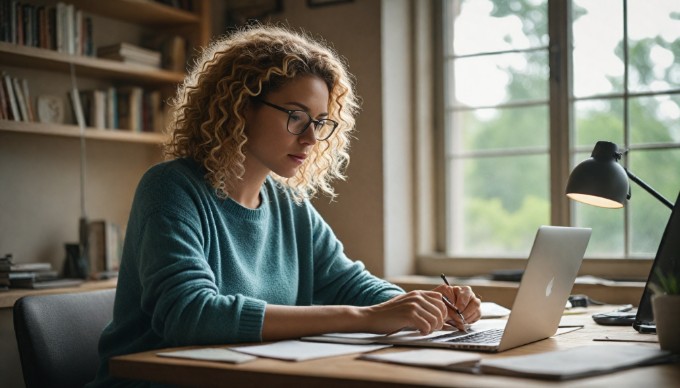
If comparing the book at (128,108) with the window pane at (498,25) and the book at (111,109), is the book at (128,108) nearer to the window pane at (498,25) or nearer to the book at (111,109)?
the book at (111,109)

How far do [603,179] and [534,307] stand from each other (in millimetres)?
414

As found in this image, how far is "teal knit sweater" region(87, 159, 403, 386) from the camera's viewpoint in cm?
150

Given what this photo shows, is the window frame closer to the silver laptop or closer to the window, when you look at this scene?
the window

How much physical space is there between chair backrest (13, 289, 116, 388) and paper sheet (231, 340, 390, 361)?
1.86ft

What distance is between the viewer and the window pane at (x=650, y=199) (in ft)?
9.94

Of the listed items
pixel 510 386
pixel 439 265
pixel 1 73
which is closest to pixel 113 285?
pixel 1 73

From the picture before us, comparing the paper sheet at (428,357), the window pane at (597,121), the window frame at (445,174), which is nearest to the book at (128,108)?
the window frame at (445,174)

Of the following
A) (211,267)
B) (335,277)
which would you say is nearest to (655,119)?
(335,277)

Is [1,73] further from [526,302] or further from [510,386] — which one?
[510,386]

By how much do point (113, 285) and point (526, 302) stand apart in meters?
1.92

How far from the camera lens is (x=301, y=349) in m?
1.40

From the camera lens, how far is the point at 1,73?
9.66ft

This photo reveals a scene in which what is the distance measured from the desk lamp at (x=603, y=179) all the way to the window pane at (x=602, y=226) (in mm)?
1327

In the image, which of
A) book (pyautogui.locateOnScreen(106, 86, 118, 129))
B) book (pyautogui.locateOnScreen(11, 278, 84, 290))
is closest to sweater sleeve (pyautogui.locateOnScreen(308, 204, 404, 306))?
book (pyautogui.locateOnScreen(11, 278, 84, 290))
